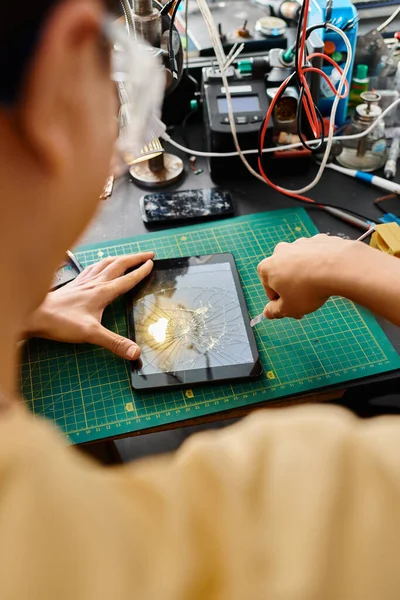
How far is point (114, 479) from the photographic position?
1.24 ft

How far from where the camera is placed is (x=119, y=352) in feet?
3.04

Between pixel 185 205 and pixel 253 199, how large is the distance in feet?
0.55

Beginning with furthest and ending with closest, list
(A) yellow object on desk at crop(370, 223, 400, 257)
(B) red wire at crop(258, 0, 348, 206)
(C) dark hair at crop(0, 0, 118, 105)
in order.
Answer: (B) red wire at crop(258, 0, 348, 206) → (A) yellow object on desk at crop(370, 223, 400, 257) → (C) dark hair at crop(0, 0, 118, 105)

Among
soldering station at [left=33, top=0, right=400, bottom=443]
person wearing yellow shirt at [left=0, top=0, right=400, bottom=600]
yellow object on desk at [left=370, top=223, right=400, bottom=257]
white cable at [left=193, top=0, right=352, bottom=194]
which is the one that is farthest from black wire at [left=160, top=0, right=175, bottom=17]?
person wearing yellow shirt at [left=0, top=0, right=400, bottom=600]

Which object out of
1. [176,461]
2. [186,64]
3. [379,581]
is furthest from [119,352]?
[186,64]

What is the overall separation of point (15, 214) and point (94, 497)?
0.19 m

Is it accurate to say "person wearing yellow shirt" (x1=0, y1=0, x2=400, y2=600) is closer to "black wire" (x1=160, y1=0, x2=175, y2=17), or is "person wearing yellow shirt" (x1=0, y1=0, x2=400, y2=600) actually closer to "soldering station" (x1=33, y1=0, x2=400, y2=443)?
"soldering station" (x1=33, y1=0, x2=400, y2=443)

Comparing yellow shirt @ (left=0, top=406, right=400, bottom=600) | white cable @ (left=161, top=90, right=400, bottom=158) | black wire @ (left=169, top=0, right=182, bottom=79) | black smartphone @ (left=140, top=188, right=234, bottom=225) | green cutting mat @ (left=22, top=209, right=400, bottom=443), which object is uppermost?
black wire @ (left=169, top=0, right=182, bottom=79)

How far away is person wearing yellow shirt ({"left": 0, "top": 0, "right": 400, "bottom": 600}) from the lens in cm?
31

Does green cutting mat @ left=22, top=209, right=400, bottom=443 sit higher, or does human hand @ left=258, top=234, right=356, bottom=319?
human hand @ left=258, top=234, right=356, bottom=319

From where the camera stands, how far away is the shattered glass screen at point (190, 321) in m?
0.93

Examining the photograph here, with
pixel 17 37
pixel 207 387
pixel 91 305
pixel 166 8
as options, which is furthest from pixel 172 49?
pixel 17 37

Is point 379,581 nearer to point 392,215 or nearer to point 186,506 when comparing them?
point 186,506

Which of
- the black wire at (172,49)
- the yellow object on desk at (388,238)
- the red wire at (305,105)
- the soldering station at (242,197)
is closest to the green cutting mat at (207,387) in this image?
the soldering station at (242,197)
